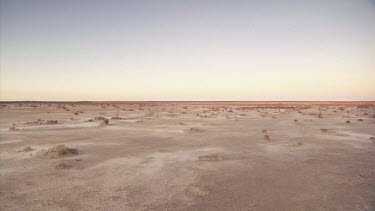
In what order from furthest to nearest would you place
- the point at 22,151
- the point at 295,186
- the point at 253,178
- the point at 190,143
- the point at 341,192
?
the point at 190,143 → the point at 22,151 → the point at 253,178 → the point at 295,186 → the point at 341,192

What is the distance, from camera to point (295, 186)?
8188 millimetres

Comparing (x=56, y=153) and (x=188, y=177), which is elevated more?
(x=56, y=153)

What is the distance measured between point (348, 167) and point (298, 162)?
5.57ft

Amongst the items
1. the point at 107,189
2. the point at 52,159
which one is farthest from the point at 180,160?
the point at 52,159

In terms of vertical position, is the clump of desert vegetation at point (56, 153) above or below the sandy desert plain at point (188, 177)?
above

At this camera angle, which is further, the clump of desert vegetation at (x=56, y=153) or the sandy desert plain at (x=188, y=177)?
the clump of desert vegetation at (x=56, y=153)

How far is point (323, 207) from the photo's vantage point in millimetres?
6656

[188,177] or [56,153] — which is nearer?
[188,177]

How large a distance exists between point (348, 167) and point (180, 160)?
6.19 metres

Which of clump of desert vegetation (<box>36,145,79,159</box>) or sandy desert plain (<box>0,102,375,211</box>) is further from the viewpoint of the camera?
clump of desert vegetation (<box>36,145,79,159</box>)

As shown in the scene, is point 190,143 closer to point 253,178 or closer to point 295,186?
point 253,178

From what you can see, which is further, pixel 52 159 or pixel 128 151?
pixel 128 151

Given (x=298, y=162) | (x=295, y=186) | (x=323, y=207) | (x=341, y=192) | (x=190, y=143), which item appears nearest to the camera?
(x=323, y=207)

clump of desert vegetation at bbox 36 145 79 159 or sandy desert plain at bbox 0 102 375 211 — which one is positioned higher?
clump of desert vegetation at bbox 36 145 79 159
